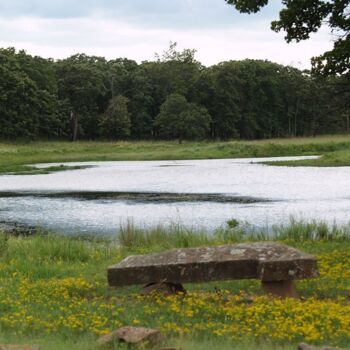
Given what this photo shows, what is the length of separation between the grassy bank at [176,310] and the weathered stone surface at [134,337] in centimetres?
18

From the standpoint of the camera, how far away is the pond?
27.2m

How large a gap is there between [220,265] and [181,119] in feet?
336

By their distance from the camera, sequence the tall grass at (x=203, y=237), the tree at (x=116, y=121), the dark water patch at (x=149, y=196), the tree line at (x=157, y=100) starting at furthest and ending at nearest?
1. the tree at (x=116, y=121)
2. the tree line at (x=157, y=100)
3. the dark water patch at (x=149, y=196)
4. the tall grass at (x=203, y=237)

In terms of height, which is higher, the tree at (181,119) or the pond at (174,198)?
the tree at (181,119)

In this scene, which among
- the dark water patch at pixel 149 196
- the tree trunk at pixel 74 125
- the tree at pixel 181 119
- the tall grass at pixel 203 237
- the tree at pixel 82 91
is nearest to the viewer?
the tall grass at pixel 203 237

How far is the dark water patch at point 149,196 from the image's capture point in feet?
115

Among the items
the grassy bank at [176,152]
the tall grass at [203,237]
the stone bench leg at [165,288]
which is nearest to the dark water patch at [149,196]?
the tall grass at [203,237]

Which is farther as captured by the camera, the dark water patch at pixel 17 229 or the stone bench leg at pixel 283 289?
the dark water patch at pixel 17 229

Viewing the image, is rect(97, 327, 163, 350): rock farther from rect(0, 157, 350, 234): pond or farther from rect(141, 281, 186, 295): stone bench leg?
rect(0, 157, 350, 234): pond

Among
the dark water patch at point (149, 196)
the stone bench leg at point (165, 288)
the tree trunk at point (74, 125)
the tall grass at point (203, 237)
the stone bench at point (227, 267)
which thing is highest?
the tree trunk at point (74, 125)

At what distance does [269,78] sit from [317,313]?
136847 millimetres

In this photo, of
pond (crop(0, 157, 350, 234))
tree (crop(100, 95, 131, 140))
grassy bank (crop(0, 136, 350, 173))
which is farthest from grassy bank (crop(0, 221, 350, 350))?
tree (crop(100, 95, 131, 140))

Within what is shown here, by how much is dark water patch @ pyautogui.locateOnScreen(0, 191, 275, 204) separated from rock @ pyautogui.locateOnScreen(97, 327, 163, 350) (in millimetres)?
26299

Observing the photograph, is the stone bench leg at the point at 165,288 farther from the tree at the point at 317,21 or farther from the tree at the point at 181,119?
the tree at the point at 181,119
